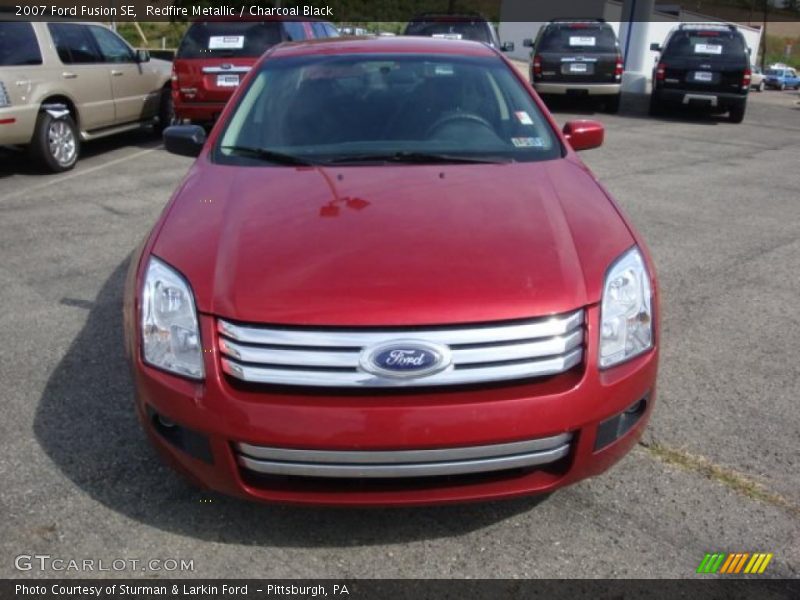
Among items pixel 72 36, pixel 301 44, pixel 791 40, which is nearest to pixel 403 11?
pixel 791 40

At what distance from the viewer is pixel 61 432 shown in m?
3.22

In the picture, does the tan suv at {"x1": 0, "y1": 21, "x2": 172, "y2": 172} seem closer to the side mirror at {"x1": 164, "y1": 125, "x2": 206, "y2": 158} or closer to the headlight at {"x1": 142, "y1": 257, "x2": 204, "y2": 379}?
the side mirror at {"x1": 164, "y1": 125, "x2": 206, "y2": 158}

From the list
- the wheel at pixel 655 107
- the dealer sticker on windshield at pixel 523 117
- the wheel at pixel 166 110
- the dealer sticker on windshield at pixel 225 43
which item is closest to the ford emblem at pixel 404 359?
the dealer sticker on windshield at pixel 523 117

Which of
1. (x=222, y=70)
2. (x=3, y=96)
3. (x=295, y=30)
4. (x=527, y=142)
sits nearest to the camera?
(x=527, y=142)

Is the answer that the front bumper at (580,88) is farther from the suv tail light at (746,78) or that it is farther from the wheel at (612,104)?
the suv tail light at (746,78)

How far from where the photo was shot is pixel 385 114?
3680mm

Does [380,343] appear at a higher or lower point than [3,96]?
lower

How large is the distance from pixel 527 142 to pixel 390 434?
186cm

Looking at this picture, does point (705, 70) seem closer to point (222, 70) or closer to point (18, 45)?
point (222, 70)

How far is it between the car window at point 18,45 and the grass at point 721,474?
7.64 m

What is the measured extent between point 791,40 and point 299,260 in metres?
79.2

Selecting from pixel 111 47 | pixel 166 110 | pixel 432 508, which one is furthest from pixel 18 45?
pixel 432 508

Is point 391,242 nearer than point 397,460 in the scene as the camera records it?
No

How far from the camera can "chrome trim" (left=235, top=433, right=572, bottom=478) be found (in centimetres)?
223
